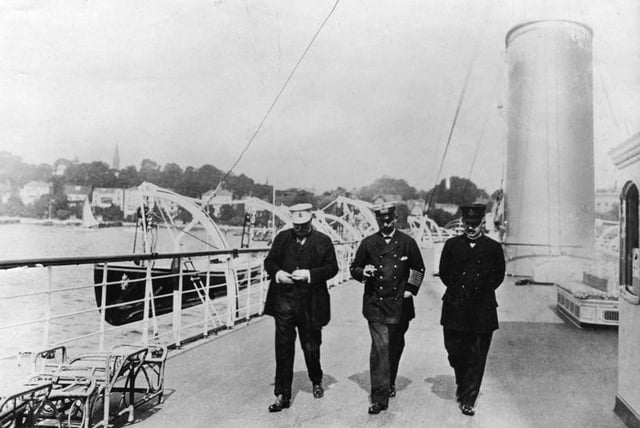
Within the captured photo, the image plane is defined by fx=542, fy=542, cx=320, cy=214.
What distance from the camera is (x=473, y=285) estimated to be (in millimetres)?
3334

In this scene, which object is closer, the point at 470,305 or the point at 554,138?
the point at 470,305

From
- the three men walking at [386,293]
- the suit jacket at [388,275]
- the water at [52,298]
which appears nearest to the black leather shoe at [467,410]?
the three men walking at [386,293]

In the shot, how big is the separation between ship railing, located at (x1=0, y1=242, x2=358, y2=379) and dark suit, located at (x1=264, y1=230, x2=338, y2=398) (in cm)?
102

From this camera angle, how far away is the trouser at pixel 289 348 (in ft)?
10.8

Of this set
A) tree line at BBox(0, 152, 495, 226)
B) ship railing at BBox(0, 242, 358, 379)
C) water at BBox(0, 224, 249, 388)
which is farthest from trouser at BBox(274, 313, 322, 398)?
tree line at BBox(0, 152, 495, 226)

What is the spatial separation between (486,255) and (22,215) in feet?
133

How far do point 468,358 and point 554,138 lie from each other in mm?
10640

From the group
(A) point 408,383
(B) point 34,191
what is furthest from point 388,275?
(B) point 34,191

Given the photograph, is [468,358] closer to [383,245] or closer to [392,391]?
[392,391]

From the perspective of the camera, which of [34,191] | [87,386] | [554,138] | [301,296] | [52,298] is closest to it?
[87,386]

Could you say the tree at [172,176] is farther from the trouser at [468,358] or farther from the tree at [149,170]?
the trouser at [468,358]

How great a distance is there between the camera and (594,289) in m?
6.90

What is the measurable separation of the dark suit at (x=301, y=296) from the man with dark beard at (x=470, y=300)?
75 cm

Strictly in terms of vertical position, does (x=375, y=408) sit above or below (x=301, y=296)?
below
